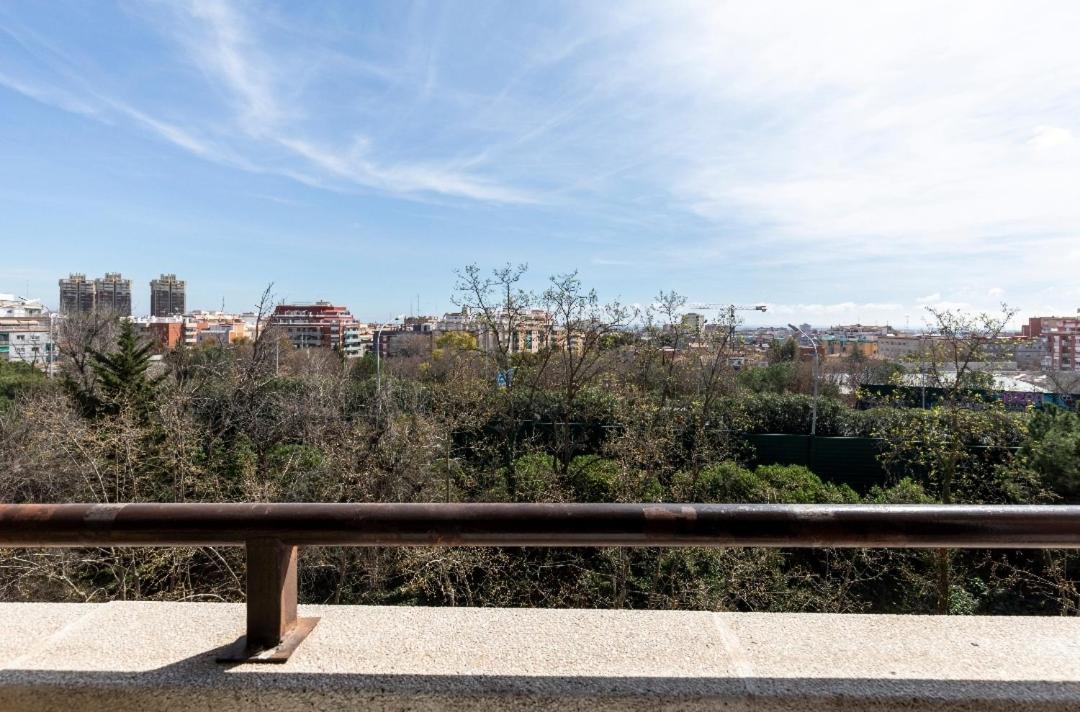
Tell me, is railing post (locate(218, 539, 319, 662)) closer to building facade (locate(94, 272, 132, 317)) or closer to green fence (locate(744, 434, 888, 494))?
green fence (locate(744, 434, 888, 494))

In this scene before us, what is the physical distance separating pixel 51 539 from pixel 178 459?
11240mm

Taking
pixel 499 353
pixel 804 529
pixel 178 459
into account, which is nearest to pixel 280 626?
pixel 804 529

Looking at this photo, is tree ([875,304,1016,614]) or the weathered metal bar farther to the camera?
tree ([875,304,1016,614])

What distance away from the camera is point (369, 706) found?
178 cm

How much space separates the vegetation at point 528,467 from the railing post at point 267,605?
25.7ft

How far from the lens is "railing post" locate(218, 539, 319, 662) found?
1.92 metres

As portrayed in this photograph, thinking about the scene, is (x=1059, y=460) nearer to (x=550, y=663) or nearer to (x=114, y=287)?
(x=550, y=663)

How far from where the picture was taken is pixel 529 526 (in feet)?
6.11

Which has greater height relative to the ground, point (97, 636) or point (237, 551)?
point (97, 636)

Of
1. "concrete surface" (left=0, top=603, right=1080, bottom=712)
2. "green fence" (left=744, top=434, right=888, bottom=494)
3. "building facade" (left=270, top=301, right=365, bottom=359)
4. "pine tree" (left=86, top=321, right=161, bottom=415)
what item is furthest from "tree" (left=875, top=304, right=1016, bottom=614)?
"building facade" (left=270, top=301, right=365, bottom=359)

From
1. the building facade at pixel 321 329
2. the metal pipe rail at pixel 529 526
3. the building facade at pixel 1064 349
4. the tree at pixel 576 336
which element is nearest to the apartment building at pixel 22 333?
the building facade at pixel 321 329

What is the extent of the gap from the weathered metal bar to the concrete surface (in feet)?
1.16

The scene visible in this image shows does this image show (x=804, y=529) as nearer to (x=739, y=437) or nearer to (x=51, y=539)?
(x=51, y=539)

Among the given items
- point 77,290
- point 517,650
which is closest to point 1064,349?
point 517,650
